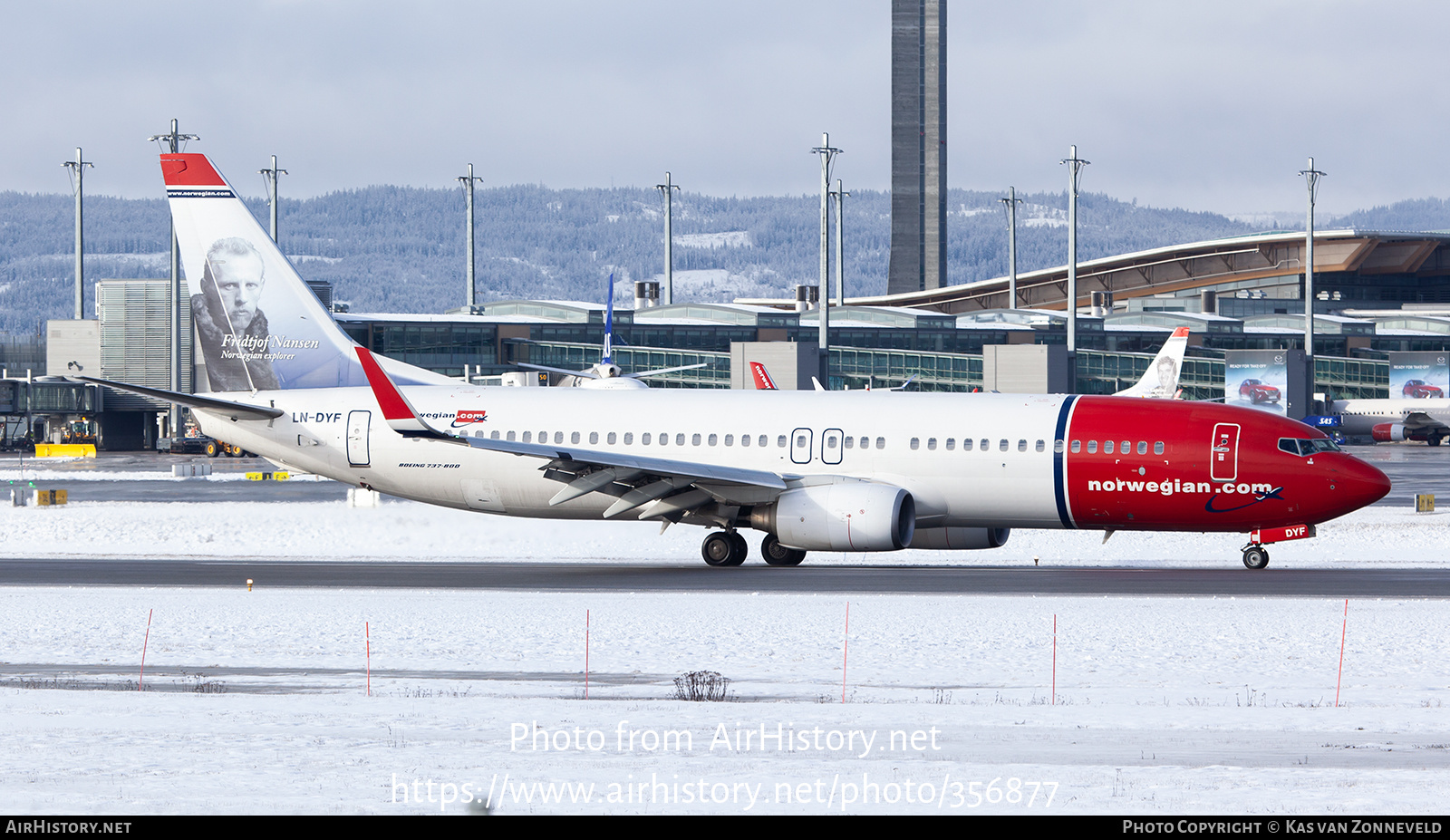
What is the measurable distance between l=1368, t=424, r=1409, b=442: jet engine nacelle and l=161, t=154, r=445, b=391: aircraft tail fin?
87198mm

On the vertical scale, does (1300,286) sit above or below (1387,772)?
above

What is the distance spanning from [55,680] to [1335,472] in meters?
24.3

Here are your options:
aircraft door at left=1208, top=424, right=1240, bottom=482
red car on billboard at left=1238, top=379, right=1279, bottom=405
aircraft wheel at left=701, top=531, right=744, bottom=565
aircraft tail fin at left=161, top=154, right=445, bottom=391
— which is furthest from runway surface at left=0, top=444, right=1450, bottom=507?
aircraft wheel at left=701, top=531, right=744, bottom=565

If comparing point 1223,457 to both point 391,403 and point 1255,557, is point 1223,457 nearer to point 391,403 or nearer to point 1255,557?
point 1255,557

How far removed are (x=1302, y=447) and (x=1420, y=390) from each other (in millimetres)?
92056

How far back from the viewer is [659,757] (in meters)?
14.4

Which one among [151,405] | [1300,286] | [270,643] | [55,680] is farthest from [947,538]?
[1300,286]

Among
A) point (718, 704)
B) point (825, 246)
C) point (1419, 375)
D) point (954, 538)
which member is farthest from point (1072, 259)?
point (718, 704)

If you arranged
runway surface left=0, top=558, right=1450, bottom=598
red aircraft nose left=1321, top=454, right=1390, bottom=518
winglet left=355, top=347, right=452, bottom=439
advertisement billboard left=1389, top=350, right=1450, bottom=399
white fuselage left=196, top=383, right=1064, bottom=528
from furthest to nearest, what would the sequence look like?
advertisement billboard left=1389, top=350, right=1450, bottom=399 < white fuselage left=196, top=383, right=1064, bottom=528 < winglet left=355, top=347, right=452, bottom=439 < red aircraft nose left=1321, top=454, right=1390, bottom=518 < runway surface left=0, top=558, right=1450, bottom=598

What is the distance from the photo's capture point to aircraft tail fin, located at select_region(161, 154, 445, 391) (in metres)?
37.4

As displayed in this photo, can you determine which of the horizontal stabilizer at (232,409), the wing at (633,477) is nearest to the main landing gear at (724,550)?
the wing at (633,477)

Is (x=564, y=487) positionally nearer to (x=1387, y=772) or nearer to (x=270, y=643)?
(x=270, y=643)

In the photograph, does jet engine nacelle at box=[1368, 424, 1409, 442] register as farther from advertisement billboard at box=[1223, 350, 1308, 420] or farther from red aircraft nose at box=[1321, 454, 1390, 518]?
red aircraft nose at box=[1321, 454, 1390, 518]

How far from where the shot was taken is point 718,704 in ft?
56.9
